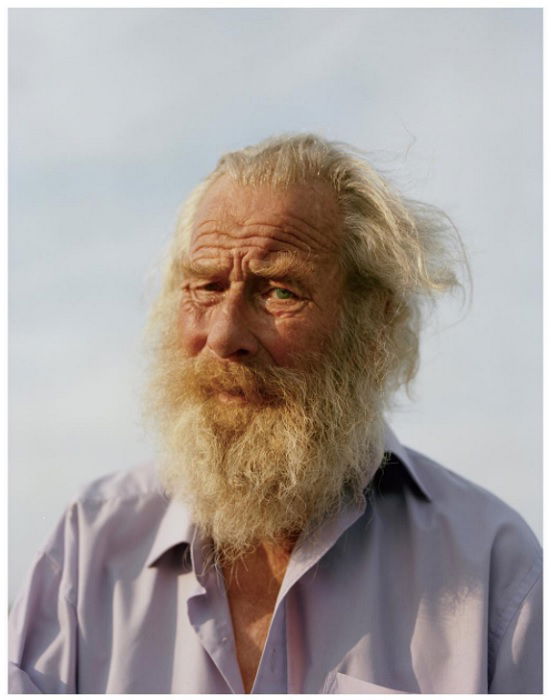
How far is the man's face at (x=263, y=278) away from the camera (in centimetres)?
304

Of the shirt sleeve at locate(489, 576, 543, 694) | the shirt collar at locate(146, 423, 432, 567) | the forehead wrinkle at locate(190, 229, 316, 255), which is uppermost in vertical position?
the forehead wrinkle at locate(190, 229, 316, 255)

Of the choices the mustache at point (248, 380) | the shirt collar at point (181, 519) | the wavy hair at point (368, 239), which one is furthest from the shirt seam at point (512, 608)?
the mustache at point (248, 380)

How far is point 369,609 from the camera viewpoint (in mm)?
2838

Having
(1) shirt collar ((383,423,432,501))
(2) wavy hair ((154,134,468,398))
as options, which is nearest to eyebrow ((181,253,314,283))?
(2) wavy hair ((154,134,468,398))

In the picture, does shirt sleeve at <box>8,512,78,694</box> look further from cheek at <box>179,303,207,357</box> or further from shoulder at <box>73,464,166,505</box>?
cheek at <box>179,303,207,357</box>

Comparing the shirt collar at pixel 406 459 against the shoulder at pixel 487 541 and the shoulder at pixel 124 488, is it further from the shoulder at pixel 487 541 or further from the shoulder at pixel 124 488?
the shoulder at pixel 124 488

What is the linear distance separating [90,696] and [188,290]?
1641 millimetres

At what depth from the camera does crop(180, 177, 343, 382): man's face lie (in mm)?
3037

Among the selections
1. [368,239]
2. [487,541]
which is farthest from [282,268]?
[487,541]

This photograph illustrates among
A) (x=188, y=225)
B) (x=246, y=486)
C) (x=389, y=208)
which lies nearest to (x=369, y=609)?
(x=246, y=486)

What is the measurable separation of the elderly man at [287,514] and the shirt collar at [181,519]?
0.01 m

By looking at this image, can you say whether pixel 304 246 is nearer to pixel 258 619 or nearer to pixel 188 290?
pixel 188 290

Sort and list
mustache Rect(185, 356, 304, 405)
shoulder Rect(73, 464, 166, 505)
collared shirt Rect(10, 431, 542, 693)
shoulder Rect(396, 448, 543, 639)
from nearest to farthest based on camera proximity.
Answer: collared shirt Rect(10, 431, 542, 693), shoulder Rect(396, 448, 543, 639), mustache Rect(185, 356, 304, 405), shoulder Rect(73, 464, 166, 505)

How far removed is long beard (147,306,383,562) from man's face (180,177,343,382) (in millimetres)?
74
